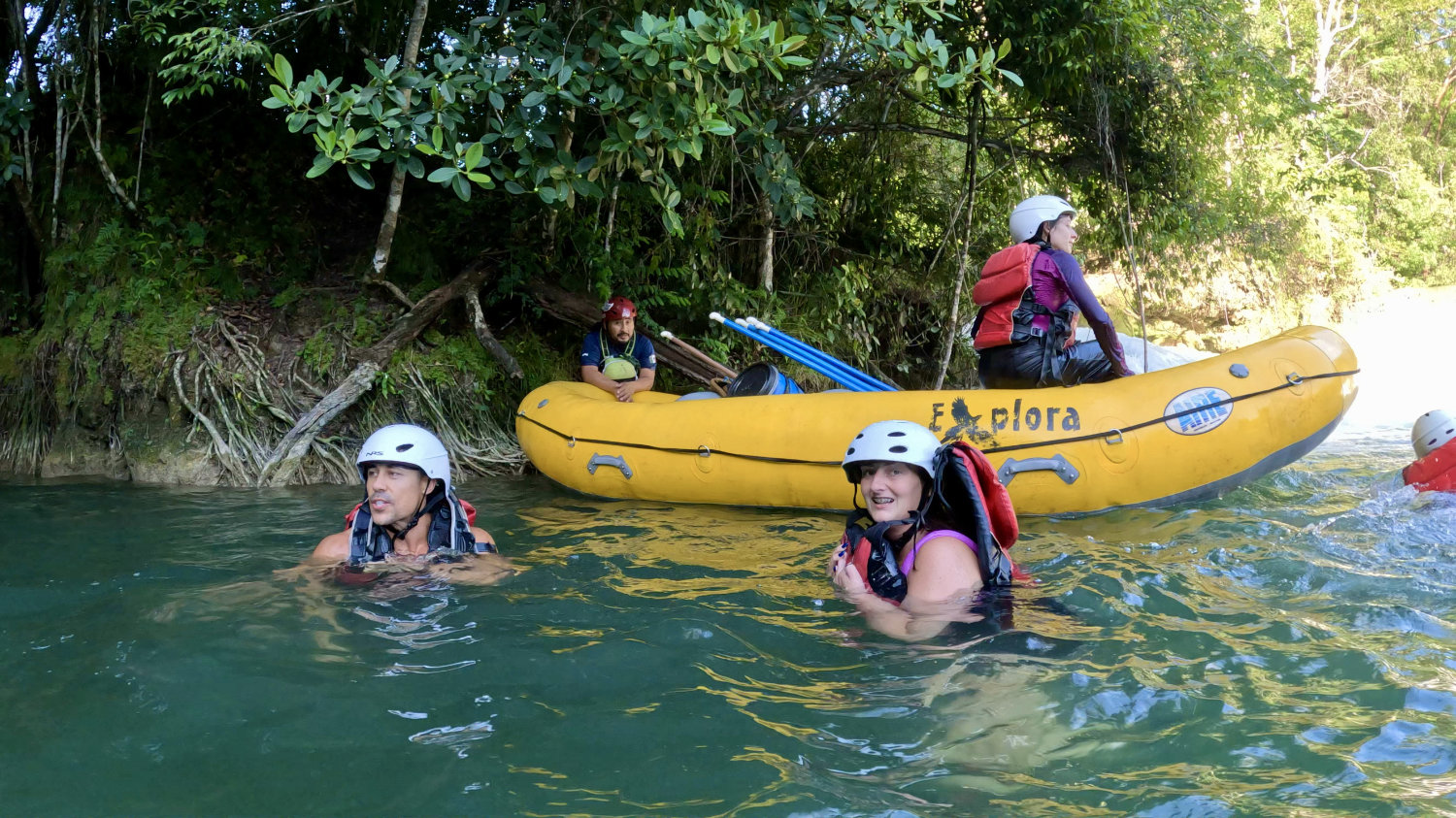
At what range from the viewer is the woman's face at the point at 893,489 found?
3.33 m

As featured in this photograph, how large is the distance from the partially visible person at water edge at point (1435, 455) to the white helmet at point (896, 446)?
9.20 ft

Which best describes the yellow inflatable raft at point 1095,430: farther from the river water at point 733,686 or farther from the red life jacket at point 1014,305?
the river water at point 733,686

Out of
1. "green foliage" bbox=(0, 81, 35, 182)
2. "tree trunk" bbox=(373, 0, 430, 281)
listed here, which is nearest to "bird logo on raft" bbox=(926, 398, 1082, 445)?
"tree trunk" bbox=(373, 0, 430, 281)

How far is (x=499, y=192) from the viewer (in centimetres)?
836

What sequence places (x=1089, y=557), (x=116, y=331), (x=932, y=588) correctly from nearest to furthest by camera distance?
(x=932, y=588), (x=1089, y=557), (x=116, y=331)

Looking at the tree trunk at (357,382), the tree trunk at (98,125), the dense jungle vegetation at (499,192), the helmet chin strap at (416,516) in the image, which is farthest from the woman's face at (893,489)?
the tree trunk at (98,125)

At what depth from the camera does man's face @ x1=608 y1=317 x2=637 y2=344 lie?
708 centimetres

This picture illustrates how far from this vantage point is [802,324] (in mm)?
8477

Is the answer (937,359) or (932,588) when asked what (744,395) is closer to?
(932,588)

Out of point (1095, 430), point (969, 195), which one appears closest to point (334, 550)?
point (1095, 430)

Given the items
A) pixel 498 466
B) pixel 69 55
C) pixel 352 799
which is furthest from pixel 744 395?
pixel 69 55

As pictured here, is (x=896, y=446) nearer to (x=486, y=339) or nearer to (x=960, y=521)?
(x=960, y=521)

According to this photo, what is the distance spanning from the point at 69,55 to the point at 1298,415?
7965 millimetres

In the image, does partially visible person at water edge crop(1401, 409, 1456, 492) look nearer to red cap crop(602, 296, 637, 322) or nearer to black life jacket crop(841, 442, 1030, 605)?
black life jacket crop(841, 442, 1030, 605)
